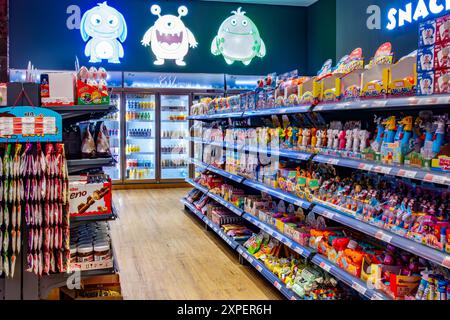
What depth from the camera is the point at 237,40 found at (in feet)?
36.6

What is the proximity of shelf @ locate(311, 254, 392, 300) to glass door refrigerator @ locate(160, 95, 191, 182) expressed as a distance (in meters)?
7.81

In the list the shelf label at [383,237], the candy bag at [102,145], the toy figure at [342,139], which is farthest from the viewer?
the toy figure at [342,139]

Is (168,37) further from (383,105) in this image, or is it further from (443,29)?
(443,29)

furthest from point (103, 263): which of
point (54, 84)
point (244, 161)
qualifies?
point (244, 161)

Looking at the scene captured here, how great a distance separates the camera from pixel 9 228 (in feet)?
9.68

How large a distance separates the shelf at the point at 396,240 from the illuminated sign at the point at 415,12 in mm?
3264

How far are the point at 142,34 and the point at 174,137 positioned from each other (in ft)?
7.85

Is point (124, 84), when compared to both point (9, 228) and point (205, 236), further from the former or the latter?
point (9, 228)

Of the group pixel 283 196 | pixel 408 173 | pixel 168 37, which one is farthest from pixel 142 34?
pixel 408 173

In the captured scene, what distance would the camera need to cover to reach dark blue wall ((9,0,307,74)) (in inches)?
397

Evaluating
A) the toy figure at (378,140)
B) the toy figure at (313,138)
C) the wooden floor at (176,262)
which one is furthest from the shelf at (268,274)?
the toy figure at (378,140)

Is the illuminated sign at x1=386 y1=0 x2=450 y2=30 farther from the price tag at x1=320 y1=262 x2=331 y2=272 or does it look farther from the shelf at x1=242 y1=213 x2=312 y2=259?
the price tag at x1=320 y1=262 x2=331 y2=272

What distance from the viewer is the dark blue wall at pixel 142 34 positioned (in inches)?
397

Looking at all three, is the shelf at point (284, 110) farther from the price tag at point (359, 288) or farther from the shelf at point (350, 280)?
the price tag at point (359, 288)
